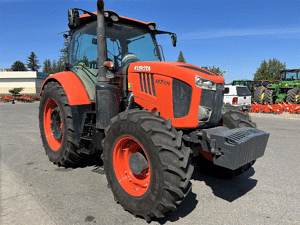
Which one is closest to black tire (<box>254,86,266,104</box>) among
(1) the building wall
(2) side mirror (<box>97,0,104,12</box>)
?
(2) side mirror (<box>97,0,104,12</box>)

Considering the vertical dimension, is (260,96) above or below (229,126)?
below

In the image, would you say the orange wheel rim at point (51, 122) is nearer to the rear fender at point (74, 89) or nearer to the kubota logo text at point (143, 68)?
the rear fender at point (74, 89)

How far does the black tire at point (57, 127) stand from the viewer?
12.7ft

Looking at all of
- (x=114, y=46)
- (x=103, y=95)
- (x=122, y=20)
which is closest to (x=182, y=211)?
(x=103, y=95)

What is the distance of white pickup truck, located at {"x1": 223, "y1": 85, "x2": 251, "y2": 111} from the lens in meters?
13.1

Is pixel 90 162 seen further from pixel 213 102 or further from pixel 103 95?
pixel 213 102

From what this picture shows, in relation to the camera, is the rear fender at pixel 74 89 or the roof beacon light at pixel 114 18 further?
the rear fender at pixel 74 89

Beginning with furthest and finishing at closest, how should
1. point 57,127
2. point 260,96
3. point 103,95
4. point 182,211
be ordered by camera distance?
point 260,96 < point 57,127 < point 103,95 < point 182,211

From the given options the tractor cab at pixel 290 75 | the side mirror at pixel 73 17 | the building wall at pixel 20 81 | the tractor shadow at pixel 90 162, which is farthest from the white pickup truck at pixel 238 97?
the building wall at pixel 20 81

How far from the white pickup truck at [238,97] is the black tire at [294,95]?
4158 millimetres

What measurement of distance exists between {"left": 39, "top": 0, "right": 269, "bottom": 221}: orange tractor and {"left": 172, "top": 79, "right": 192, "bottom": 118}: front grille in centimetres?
1

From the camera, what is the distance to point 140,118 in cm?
258

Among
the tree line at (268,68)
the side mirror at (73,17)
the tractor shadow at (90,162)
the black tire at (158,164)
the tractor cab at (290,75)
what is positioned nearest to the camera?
the black tire at (158,164)

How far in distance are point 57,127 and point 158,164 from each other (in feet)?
8.91
